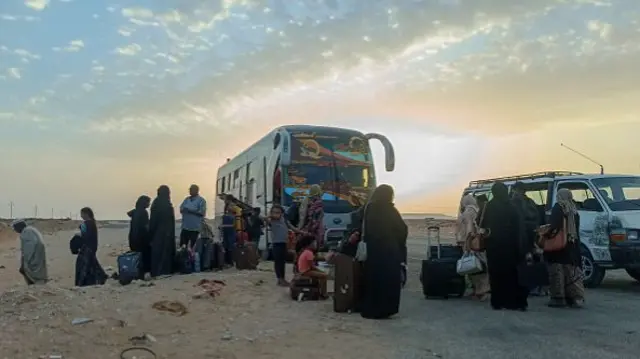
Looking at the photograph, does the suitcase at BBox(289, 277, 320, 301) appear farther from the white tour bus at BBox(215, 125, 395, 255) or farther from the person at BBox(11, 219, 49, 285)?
the white tour bus at BBox(215, 125, 395, 255)

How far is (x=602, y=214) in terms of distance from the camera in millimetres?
12727

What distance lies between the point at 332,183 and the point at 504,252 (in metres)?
8.48

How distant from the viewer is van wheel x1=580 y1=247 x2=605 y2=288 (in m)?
12.9

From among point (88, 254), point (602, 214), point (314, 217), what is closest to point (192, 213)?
point (88, 254)

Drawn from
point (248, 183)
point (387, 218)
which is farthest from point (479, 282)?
point (248, 183)

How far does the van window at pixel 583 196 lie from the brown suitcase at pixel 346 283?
600cm

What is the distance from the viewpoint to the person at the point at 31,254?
11562mm

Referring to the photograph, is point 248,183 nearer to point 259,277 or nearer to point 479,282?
point 259,277

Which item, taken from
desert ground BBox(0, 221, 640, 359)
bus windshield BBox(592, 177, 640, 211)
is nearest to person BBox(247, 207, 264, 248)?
desert ground BBox(0, 221, 640, 359)

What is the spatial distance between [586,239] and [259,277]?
6344 millimetres

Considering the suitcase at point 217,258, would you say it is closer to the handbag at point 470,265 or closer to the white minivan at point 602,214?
the handbag at point 470,265

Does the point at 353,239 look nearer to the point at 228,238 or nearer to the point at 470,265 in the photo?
the point at 470,265

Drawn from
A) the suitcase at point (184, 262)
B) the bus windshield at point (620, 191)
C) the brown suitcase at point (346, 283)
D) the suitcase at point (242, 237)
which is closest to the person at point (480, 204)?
the brown suitcase at point (346, 283)

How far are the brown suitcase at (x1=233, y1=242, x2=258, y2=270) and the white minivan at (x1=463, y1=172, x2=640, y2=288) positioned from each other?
6.08 m
